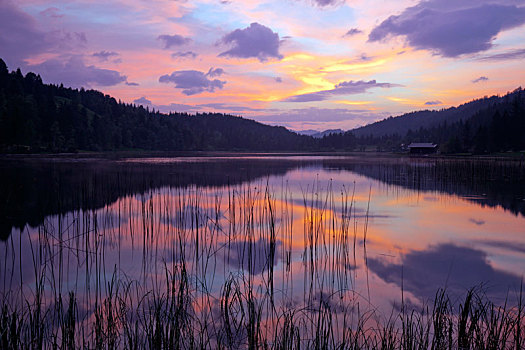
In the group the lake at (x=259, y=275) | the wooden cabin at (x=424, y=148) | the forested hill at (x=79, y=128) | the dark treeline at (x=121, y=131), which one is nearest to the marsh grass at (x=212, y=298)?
the lake at (x=259, y=275)

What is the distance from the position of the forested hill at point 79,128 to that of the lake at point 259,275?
67.2m

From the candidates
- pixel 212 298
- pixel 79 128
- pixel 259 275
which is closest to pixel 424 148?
pixel 79 128

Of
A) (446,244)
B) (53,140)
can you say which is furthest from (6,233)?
(53,140)

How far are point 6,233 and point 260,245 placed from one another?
31.6 feet

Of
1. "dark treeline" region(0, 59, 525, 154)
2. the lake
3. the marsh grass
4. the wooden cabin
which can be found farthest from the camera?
the wooden cabin

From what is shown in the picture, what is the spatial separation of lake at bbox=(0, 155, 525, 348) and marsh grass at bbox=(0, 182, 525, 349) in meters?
0.05

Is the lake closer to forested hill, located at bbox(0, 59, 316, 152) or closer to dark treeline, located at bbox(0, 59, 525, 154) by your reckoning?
dark treeline, located at bbox(0, 59, 525, 154)

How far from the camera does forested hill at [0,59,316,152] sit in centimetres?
7788

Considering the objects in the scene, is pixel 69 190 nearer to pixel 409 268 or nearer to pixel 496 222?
pixel 409 268

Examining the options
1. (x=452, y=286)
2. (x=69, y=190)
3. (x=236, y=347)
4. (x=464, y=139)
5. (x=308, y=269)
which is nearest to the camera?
(x=236, y=347)

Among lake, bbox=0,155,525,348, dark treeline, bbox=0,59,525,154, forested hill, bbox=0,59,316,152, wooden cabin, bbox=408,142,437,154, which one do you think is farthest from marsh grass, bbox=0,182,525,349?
wooden cabin, bbox=408,142,437,154

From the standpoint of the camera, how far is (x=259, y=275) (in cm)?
952

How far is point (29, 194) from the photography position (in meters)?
22.5

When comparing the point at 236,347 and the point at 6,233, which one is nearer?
the point at 236,347
